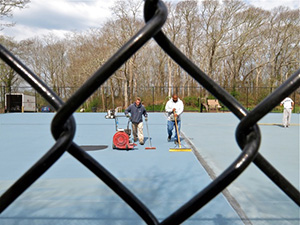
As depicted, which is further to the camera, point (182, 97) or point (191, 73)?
point (182, 97)

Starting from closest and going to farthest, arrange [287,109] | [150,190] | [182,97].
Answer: [150,190], [287,109], [182,97]

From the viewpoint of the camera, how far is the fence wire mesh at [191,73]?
0.55 meters

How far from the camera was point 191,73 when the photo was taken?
64 centimetres

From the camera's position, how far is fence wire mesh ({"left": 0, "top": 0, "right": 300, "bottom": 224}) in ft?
1.82

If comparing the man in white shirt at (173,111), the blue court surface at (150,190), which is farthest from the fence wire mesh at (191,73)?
the man in white shirt at (173,111)

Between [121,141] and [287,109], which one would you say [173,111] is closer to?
[121,141]

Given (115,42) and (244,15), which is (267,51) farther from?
(115,42)

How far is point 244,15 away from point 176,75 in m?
13.4

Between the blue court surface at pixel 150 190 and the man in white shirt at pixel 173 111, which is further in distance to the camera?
the man in white shirt at pixel 173 111

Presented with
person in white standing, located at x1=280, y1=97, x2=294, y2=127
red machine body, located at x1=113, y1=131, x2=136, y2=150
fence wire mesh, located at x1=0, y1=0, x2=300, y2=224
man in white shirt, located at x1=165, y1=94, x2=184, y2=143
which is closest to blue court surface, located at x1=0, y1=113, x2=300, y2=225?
red machine body, located at x1=113, y1=131, x2=136, y2=150

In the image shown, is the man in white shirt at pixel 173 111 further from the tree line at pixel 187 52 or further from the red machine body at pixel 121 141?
the tree line at pixel 187 52

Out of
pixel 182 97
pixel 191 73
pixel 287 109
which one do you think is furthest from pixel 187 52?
pixel 191 73

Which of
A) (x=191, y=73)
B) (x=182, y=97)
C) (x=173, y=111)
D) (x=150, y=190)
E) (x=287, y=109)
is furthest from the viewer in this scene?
(x=182, y=97)

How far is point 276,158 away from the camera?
6.80m
